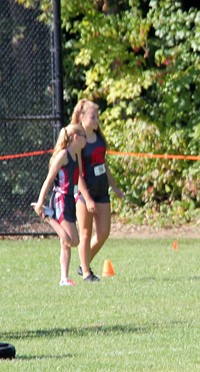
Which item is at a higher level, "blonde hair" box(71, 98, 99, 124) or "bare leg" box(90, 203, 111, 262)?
"blonde hair" box(71, 98, 99, 124)

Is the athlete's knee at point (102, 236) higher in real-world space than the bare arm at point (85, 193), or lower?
lower

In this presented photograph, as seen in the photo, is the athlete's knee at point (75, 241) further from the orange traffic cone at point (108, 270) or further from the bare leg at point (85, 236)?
the orange traffic cone at point (108, 270)

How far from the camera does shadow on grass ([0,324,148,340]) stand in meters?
9.22

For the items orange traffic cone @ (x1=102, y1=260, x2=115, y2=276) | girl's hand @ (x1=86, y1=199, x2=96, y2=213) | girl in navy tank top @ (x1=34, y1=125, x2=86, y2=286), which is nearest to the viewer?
girl in navy tank top @ (x1=34, y1=125, x2=86, y2=286)

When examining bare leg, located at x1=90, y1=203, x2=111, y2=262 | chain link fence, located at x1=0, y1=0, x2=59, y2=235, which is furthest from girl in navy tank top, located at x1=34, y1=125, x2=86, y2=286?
chain link fence, located at x1=0, y1=0, x2=59, y2=235

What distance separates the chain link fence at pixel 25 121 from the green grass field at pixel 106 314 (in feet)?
9.64

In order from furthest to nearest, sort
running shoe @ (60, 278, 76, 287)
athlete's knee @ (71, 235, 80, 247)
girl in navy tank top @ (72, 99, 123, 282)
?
girl in navy tank top @ (72, 99, 123, 282) < running shoe @ (60, 278, 76, 287) < athlete's knee @ (71, 235, 80, 247)

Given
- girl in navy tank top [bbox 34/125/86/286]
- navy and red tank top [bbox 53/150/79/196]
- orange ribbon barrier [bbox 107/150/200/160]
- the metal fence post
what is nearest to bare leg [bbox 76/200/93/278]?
girl in navy tank top [bbox 34/125/86/286]

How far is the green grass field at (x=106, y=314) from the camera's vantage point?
8039mm

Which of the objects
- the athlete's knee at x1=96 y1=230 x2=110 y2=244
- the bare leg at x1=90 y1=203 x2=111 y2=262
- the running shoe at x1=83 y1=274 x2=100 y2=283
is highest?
the bare leg at x1=90 y1=203 x2=111 y2=262

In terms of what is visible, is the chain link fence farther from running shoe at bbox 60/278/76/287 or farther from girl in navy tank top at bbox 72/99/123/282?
running shoe at bbox 60/278/76/287

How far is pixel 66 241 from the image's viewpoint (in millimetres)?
12328

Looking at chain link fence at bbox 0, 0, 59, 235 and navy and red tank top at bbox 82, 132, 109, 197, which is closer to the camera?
navy and red tank top at bbox 82, 132, 109, 197

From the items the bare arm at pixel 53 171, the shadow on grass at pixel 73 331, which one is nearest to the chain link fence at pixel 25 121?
the bare arm at pixel 53 171
